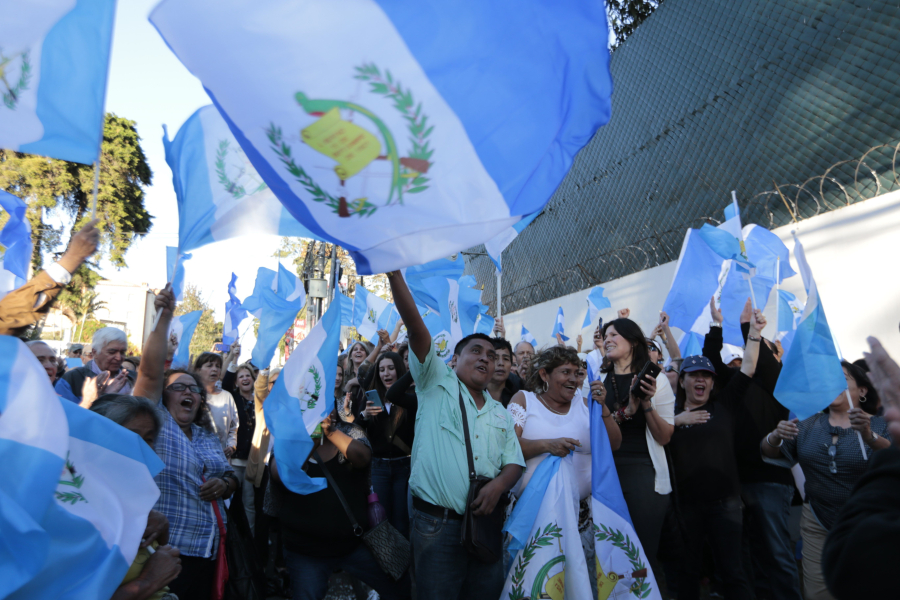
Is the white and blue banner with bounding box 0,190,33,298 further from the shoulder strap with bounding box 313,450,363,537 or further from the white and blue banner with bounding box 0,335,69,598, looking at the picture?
the white and blue banner with bounding box 0,335,69,598

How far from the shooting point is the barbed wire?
26.9ft

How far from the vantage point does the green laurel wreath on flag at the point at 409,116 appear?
7.26 feet

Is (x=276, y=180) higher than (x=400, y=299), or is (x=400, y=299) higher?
(x=276, y=180)

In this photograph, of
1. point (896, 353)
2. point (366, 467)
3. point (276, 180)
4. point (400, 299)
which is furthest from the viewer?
point (896, 353)

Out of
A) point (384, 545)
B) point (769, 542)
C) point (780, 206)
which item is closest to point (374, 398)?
point (384, 545)

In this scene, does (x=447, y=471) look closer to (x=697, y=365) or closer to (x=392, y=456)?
(x=392, y=456)

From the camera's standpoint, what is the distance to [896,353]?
729cm

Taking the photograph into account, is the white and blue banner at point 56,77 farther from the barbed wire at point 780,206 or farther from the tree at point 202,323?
the tree at point 202,323

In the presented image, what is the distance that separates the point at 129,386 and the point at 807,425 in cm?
442

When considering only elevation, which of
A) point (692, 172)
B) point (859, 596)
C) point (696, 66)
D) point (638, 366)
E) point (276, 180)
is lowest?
point (859, 596)

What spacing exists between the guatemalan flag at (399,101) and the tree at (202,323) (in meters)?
41.0

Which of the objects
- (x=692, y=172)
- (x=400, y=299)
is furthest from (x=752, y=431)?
(x=692, y=172)

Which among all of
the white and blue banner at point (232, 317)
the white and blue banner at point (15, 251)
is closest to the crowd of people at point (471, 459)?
the white and blue banner at point (15, 251)

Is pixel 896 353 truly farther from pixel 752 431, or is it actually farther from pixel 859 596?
pixel 859 596
